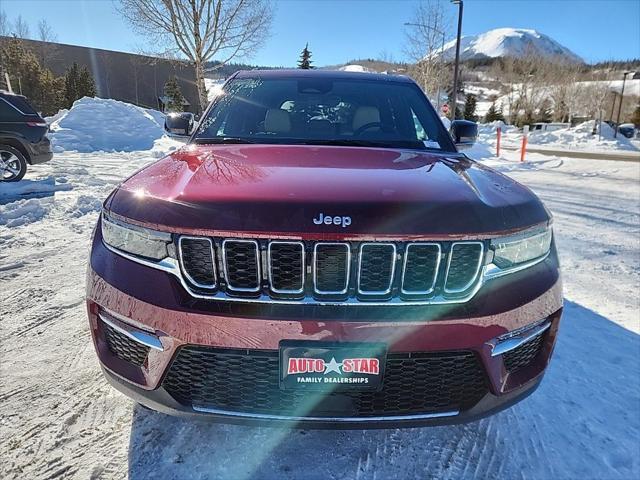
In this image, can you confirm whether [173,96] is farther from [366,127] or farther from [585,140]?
[366,127]

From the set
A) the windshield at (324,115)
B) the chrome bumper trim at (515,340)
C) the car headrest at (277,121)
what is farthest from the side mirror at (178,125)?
the chrome bumper trim at (515,340)

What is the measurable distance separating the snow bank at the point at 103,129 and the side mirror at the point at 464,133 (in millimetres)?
13359

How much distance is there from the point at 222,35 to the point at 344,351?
18573 mm

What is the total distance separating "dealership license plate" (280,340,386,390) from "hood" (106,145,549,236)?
376mm

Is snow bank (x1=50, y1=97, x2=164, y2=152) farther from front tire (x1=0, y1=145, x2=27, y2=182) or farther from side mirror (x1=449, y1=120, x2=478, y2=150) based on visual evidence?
side mirror (x1=449, y1=120, x2=478, y2=150)

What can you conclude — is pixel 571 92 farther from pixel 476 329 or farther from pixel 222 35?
pixel 476 329

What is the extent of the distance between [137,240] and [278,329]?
0.61 meters

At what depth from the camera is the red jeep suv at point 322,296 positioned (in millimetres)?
1411

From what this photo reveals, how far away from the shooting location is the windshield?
251 centimetres

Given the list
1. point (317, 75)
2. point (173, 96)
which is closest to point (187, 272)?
point (317, 75)

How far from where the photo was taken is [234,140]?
95.4 inches

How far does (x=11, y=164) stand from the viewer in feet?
25.0

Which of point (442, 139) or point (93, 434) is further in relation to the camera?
point (442, 139)

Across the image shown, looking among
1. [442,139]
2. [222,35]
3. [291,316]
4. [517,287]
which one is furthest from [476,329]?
[222,35]
